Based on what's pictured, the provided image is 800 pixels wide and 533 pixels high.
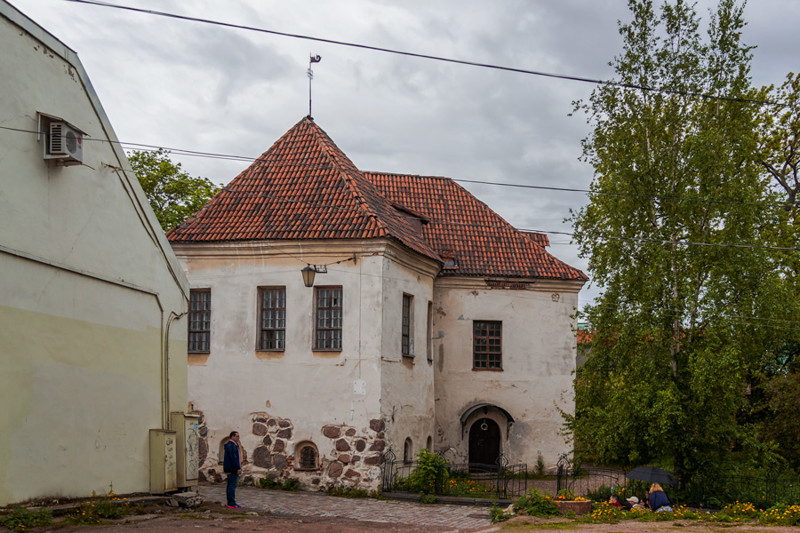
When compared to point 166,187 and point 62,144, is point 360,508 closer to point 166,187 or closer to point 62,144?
point 62,144

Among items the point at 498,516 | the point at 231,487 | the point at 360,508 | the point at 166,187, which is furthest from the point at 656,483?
the point at 166,187

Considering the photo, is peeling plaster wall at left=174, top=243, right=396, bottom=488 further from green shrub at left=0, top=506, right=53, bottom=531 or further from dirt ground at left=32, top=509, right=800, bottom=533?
green shrub at left=0, top=506, right=53, bottom=531

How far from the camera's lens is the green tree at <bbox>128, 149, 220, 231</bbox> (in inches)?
1324

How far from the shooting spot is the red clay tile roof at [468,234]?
2909 centimetres

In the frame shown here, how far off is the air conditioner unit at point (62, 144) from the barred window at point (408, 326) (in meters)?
12.7

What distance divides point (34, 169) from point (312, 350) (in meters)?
11.0

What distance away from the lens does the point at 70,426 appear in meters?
13.7

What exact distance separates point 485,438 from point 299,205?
10.9 m

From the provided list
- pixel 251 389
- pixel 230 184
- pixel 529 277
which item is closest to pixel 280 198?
pixel 230 184

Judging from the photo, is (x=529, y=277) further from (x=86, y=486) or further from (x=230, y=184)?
(x=86, y=486)

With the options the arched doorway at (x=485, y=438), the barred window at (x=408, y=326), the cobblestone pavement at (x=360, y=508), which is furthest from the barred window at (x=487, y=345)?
the cobblestone pavement at (x=360, y=508)

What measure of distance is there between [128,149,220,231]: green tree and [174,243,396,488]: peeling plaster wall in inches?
402

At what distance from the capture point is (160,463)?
15969mm

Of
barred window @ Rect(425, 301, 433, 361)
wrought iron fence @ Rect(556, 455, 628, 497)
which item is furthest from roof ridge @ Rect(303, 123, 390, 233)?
wrought iron fence @ Rect(556, 455, 628, 497)
